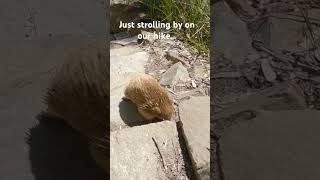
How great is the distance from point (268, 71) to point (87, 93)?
2.28 feet

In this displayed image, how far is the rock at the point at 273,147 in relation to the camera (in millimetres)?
1696

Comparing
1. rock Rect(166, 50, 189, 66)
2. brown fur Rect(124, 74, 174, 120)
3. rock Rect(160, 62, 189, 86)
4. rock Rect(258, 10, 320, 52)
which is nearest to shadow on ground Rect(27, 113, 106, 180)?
brown fur Rect(124, 74, 174, 120)

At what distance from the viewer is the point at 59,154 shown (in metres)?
1.86

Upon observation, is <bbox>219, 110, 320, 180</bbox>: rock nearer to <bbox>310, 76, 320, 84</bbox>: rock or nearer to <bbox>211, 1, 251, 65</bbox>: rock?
<bbox>310, 76, 320, 84</bbox>: rock

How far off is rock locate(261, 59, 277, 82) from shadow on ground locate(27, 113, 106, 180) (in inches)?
27.4

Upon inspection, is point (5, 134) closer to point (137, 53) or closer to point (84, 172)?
point (84, 172)

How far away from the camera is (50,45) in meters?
2.23

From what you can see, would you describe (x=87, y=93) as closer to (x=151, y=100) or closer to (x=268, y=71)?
(x=151, y=100)

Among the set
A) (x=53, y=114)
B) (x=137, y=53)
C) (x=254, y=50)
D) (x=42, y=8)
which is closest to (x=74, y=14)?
(x=42, y=8)

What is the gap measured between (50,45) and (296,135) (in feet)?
3.44

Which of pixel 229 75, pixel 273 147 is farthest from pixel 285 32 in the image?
pixel 273 147

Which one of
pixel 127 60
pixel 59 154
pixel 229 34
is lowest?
pixel 59 154

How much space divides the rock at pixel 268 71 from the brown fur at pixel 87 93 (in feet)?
1.96

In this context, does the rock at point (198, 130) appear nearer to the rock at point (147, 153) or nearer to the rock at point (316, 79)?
the rock at point (147, 153)
